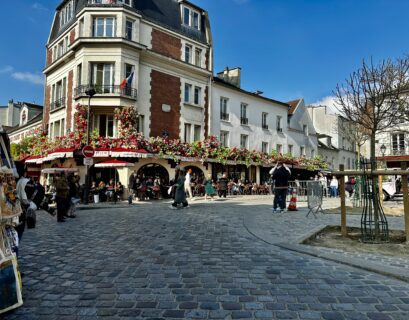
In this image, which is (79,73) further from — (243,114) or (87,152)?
(243,114)

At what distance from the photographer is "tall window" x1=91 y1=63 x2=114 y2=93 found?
21448 millimetres

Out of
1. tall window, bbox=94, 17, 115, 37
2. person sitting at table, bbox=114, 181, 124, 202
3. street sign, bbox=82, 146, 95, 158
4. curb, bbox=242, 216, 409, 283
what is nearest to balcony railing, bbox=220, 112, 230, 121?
tall window, bbox=94, 17, 115, 37

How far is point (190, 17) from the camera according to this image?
26.7m

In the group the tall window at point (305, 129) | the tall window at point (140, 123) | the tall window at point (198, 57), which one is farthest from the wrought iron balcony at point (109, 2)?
the tall window at point (305, 129)

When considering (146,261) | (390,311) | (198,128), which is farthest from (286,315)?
(198,128)

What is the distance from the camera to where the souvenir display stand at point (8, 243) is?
312cm

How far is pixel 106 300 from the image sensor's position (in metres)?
3.48

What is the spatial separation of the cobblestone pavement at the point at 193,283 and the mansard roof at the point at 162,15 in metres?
20.1

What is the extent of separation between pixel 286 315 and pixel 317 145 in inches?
1506

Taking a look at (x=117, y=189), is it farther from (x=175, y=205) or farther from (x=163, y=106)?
(x=163, y=106)

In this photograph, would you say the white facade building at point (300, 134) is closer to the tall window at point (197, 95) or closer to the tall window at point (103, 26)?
the tall window at point (197, 95)

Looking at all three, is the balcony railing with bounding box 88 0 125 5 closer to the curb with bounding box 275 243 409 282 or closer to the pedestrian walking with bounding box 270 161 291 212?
the pedestrian walking with bounding box 270 161 291 212

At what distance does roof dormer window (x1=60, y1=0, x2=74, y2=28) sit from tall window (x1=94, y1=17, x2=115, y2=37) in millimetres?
4210

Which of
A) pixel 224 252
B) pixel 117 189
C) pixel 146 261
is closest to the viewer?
pixel 146 261
